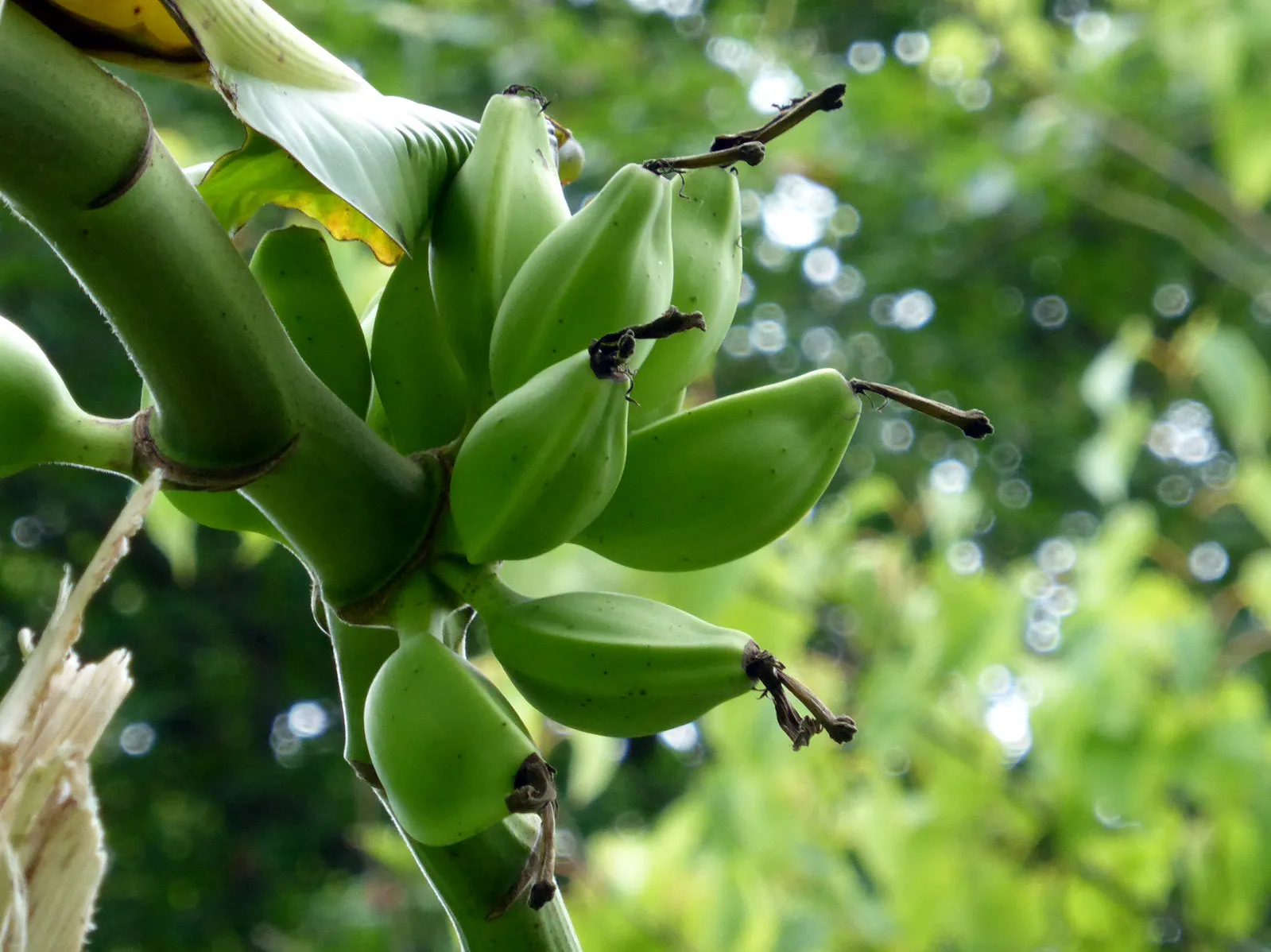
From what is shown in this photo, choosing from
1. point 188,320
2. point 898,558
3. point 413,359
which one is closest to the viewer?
point 188,320

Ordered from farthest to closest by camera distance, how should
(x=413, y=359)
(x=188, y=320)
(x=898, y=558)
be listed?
(x=898, y=558), (x=413, y=359), (x=188, y=320)

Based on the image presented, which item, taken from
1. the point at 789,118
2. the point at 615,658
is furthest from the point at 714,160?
the point at 615,658

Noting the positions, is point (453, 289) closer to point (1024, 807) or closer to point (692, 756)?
point (1024, 807)

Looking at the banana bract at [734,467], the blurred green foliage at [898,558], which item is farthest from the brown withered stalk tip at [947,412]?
the blurred green foliage at [898,558]

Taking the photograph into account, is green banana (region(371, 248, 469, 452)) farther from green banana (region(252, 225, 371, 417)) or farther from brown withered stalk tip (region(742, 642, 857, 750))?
brown withered stalk tip (region(742, 642, 857, 750))

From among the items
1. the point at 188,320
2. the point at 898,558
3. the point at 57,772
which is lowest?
the point at 898,558

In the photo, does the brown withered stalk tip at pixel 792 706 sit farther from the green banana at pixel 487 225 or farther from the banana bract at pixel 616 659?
the green banana at pixel 487 225

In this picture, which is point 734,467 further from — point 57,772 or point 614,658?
point 57,772

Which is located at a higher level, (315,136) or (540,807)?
(315,136)
